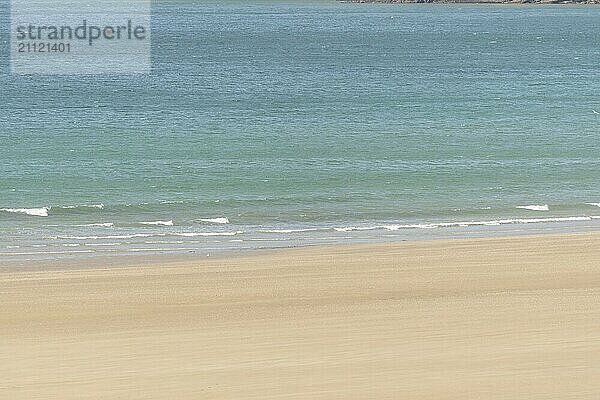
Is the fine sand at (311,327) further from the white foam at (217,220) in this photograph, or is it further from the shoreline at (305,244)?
the white foam at (217,220)

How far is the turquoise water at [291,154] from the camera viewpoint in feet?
61.9

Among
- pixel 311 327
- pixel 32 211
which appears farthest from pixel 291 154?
pixel 311 327

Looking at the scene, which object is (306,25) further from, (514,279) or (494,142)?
(514,279)

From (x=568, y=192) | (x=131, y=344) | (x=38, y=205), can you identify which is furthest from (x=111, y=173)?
(x=131, y=344)

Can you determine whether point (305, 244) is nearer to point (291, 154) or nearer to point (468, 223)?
point (468, 223)

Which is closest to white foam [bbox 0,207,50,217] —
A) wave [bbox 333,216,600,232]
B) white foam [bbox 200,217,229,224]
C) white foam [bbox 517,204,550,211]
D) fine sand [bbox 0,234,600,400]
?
white foam [bbox 200,217,229,224]

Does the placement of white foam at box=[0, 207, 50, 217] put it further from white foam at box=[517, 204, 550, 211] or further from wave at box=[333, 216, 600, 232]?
white foam at box=[517, 204, 550, 211]

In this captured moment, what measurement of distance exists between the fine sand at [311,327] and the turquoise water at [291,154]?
2565 millimetres

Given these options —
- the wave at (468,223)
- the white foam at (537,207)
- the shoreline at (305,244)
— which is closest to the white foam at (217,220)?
the wave at (468,223)

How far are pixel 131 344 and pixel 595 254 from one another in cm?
765

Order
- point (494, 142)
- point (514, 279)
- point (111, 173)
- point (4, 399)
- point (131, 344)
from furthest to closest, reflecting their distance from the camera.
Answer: point (494, 142) → point (111, 173) → point (514, 279) → point (131, 344) → point (4, 399)

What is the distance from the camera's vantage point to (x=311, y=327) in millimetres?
10898

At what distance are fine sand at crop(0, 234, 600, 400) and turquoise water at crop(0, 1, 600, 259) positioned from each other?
8.41 ft

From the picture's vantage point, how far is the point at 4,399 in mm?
8469
